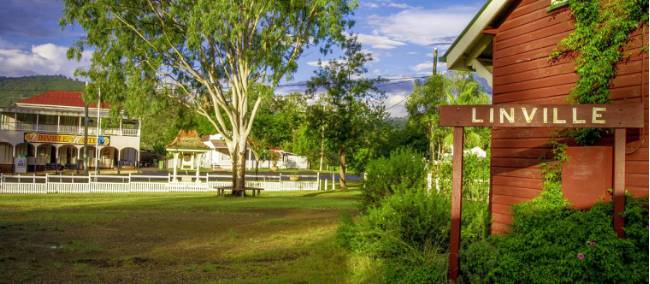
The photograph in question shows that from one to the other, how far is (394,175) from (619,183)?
5183 mm

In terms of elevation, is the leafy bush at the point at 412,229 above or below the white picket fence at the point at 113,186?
above

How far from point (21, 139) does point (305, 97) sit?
3043 cm

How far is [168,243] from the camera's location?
14.3 meters

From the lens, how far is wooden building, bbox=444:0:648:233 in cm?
851

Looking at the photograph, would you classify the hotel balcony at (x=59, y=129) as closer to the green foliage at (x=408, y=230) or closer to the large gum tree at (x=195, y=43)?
the large gum tree at (x=195, y=43)

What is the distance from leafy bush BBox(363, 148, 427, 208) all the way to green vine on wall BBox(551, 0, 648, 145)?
11.2 feet

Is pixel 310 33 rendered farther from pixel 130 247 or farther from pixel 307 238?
pixel 130 247

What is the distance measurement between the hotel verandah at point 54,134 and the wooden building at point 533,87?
152 feet

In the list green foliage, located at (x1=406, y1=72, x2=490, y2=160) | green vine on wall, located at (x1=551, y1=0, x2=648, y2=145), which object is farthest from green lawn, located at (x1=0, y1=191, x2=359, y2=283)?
green foliage, located at (x1=406, y1=72, x2=490, y2=160)

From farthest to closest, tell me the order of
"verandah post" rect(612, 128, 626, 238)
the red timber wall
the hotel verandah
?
1. the hotel verandah
2. the red timber wall
3. "verandah post" rect(612, 128, 626, 238)

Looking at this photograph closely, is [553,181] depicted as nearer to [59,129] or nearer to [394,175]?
[394,175]

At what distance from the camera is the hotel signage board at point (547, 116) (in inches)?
282

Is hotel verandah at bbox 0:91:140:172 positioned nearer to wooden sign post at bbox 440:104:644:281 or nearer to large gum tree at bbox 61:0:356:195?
large gum tree at bbox 61:0:356:195

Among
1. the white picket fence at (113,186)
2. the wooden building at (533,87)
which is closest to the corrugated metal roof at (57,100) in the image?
the white picket fence at (113,186)
